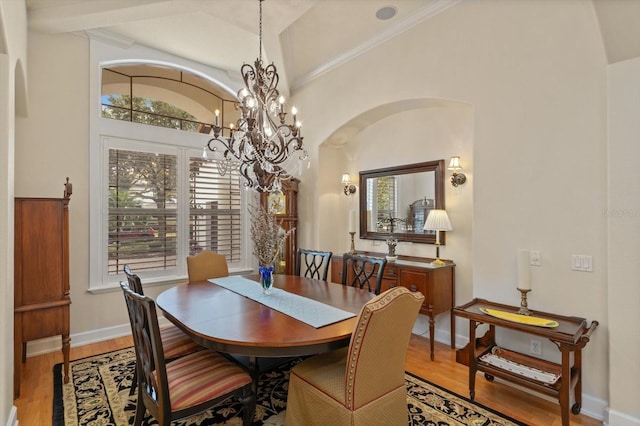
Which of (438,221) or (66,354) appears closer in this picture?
(66,354)

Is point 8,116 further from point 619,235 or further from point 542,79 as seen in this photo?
point 619,235

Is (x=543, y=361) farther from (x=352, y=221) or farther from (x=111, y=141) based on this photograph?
(x=111, y=141)

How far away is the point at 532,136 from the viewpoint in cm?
266

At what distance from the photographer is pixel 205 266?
11.6 ft

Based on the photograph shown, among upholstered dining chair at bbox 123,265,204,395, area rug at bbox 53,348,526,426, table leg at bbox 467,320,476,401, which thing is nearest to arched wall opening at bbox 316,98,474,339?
table leg at bbox 467,320,476,401

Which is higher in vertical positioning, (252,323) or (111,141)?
(111,141)

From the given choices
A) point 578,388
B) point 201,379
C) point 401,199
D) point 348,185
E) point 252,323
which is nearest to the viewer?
point 201,379

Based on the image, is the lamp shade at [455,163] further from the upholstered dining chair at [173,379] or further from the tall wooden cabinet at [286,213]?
the upholstered dining chair at [173,379]

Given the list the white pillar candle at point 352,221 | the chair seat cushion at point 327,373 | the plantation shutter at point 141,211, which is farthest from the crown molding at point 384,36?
the chair seat cushion at point 327,373

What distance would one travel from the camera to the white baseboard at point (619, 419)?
212 cm

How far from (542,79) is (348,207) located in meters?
2.80

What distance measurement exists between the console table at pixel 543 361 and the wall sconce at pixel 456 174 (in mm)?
1316

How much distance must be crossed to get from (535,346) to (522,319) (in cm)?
54

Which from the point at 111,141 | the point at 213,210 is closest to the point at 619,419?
the point at 213,210
